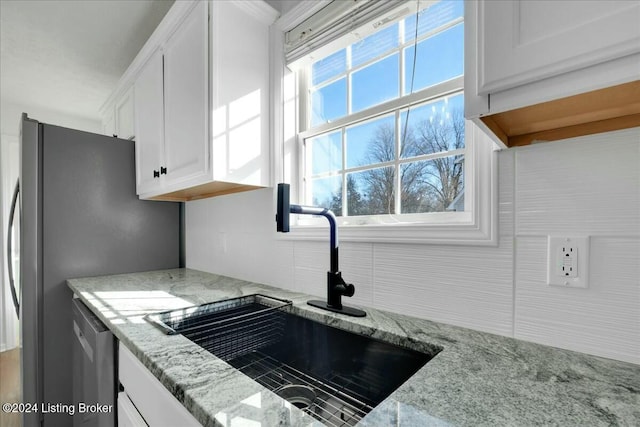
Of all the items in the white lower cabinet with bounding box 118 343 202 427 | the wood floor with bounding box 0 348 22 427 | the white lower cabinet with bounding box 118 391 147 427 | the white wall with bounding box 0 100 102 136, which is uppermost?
the white wall with bounding box 0 100 102 136

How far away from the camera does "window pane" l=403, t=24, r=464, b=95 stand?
3.34 ft

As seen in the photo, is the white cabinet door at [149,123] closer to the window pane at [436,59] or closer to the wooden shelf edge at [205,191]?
the wooden shelf edge at [205,191]

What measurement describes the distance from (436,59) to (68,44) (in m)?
2.57

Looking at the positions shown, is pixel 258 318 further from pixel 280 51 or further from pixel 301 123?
pixel 280 51

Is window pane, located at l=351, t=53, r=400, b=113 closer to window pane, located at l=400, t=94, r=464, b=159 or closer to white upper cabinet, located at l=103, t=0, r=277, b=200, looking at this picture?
window pane, located at l=400, t=94, r=464, b=159

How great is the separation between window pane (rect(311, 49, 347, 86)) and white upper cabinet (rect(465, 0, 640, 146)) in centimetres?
92

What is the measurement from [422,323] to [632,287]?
1.62 ft

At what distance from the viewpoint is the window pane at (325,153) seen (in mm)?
1390

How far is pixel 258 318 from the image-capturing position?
43.9 inches

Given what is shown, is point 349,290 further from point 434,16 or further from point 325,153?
point 434,16

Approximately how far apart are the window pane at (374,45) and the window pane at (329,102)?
0.11 meters

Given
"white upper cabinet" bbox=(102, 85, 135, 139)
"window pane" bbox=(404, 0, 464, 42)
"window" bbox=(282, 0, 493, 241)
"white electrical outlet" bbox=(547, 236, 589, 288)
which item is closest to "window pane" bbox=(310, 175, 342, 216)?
"window" bbox=(282, 0, 493, 241)

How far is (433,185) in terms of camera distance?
1075 mm

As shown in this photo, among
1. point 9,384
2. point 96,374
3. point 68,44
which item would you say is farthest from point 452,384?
point 9,384
